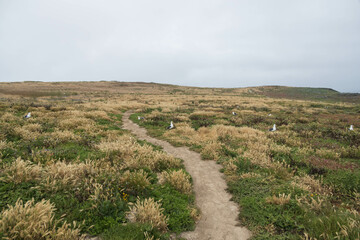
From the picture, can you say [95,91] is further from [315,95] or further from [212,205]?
[315,95]

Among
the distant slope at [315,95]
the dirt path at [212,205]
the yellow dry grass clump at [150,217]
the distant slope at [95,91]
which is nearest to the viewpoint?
the yellow dry grass clump at [150,217]

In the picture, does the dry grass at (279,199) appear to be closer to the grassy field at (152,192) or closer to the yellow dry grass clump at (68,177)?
the grassy field at (152,192)

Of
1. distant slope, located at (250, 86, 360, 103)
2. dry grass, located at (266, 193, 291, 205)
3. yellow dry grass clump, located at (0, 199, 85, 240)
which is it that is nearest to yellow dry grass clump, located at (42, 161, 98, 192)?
yellow dry grass clump, located at (0, 199, 85, 240)

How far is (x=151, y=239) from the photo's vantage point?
11.8 ft

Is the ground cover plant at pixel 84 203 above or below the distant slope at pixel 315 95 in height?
below

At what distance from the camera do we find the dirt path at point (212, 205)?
4397 mm

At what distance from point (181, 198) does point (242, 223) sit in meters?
1.81

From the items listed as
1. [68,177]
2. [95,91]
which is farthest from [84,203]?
[95,91]

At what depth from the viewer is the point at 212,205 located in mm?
5613

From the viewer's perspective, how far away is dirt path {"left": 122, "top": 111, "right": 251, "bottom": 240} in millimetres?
4397

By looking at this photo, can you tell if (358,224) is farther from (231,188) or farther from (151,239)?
(151,239)

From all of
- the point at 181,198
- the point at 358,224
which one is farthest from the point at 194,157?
the point at 358,224

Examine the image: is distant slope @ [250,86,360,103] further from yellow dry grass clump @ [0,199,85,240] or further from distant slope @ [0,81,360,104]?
yellow dry grass clump @ [0,199,85,240]

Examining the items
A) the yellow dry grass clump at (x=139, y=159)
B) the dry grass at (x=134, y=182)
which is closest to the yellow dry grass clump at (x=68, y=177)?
the dry grass at (x=134, y=182)
